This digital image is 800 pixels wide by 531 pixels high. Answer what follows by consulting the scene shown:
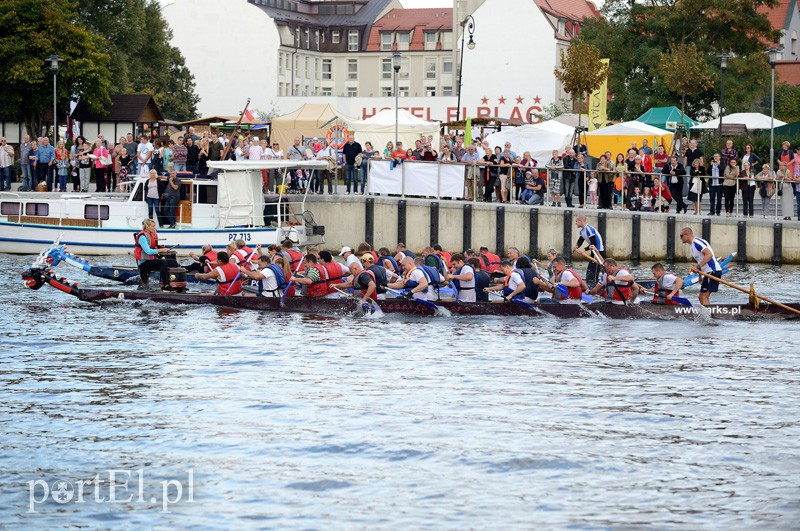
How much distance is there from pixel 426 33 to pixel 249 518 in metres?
93.2

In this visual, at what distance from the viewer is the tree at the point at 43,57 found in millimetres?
55344

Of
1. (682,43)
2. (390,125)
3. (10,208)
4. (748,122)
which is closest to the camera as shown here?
(10,208)

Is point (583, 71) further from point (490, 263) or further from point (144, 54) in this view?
point (144, 54)

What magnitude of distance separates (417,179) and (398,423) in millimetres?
21285

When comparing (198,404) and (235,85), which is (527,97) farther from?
(198,404)

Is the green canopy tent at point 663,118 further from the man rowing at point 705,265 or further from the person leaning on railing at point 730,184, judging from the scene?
the man rowing at point 705,265

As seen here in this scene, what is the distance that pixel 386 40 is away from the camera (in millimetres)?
105625

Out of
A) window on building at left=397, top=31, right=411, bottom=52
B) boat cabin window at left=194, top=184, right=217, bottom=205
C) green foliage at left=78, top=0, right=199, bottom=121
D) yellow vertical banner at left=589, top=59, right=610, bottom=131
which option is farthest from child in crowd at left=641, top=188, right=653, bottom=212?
window on building at left=397, top=31, right=411, bottom=52

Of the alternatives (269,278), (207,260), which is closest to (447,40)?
(207,260)

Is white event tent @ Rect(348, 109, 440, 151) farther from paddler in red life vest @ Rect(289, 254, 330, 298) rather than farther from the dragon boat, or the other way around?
paddler in red life vest @ Rect(289, 254, 330, 298)

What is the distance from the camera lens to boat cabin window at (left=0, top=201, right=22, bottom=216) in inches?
1452

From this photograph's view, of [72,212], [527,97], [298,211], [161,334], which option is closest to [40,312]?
[161,334]

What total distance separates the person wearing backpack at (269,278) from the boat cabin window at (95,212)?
431 inches

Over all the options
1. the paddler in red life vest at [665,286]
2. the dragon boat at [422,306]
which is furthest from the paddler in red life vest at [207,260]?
the paddler in red life vest at [665,286]
